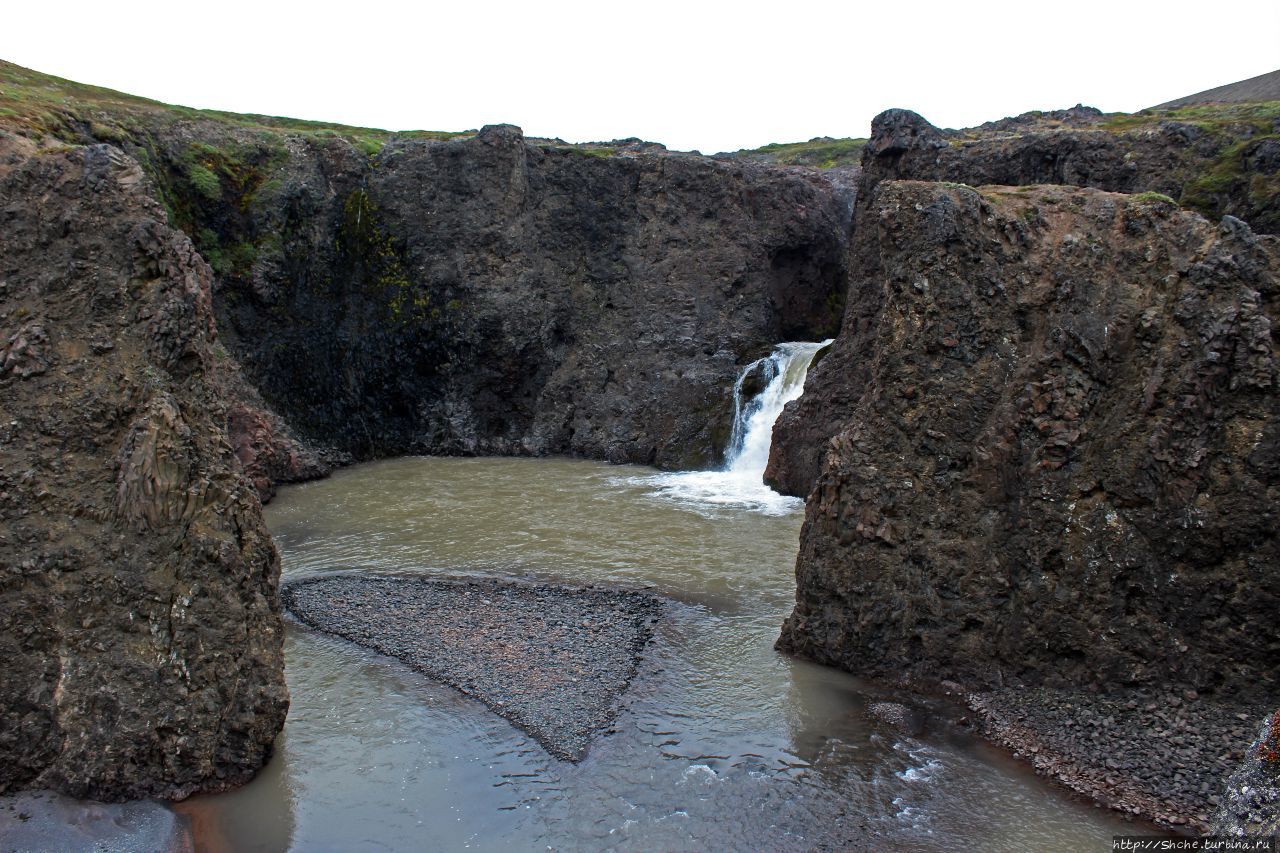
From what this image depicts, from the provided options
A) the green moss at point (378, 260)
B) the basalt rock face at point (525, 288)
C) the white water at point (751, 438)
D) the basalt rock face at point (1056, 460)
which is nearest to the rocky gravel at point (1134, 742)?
the basalt rock face at point (1056, 460)

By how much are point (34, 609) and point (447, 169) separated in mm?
24624

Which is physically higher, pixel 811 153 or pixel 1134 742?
pixel 811 153

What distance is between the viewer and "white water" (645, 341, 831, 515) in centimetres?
2517

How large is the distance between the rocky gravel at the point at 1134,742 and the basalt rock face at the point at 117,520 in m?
8.26

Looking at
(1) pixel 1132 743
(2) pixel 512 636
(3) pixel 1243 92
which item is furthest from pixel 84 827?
(3) pixel 1243 92

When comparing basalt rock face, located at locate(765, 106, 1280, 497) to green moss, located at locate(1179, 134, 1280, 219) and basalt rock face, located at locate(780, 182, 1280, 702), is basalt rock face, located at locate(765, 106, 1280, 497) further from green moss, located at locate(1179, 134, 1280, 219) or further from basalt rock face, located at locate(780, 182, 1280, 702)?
basalt rock face, located at locate(780, 182, 1280, 702)

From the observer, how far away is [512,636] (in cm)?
1384

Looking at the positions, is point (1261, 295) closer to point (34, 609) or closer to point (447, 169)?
point (34, 609)

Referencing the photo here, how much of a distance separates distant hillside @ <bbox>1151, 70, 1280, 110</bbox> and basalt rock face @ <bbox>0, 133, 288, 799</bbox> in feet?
105

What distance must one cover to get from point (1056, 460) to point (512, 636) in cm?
788

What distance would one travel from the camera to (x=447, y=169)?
31266 millimetres

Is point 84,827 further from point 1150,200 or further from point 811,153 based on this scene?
point 811,153

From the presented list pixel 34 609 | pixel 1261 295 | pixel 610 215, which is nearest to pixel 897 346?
pixel 1261 295

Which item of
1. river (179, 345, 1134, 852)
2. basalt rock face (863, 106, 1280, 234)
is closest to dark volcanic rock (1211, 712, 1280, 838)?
river (179, 345, 1134, 852)
